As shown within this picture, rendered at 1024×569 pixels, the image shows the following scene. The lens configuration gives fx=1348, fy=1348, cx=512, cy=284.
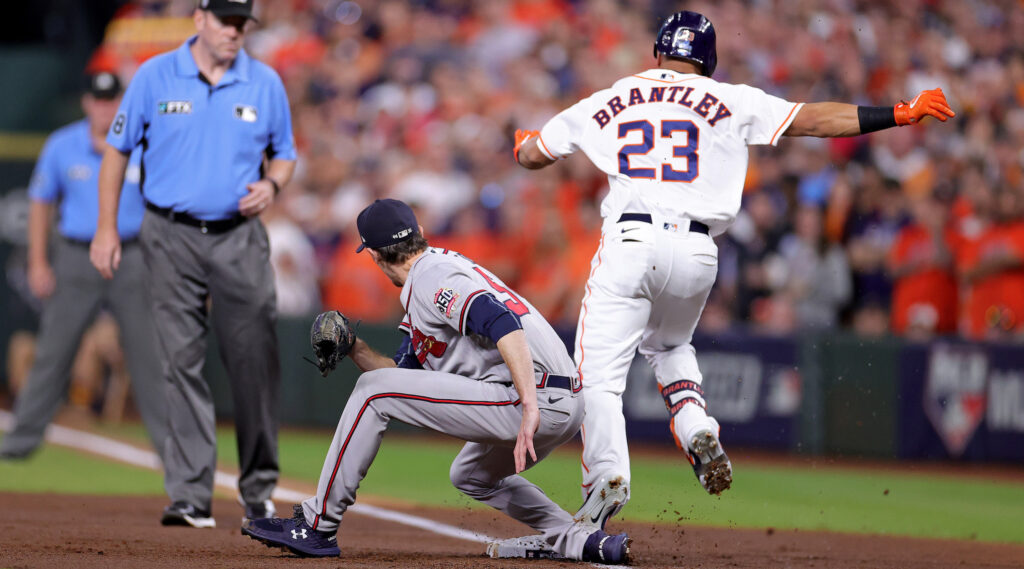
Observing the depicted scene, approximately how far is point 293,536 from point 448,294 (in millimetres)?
1172

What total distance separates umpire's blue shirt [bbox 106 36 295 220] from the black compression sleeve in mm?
3091

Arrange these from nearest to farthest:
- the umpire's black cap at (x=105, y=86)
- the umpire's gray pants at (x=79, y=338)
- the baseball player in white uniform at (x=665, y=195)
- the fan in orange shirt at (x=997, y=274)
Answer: the baseball player in white uniform at (x=665, y=195) → the umpire's black cap at (x=105, y=86) → the umpire's gray pants at (x=79, y=338) → the fan in orange shirt at (x=997, y=274)

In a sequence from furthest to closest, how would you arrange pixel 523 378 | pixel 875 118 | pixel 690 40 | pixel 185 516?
pixel 185 516, pixel 690 40, pixel 875 118, pixel 523 378

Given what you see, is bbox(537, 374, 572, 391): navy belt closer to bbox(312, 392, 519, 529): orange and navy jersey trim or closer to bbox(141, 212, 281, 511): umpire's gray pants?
bbox(312, 392, 519, 529): orange and navy jersey trim

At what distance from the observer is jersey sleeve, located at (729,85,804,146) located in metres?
5.99

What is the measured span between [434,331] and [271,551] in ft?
4.23

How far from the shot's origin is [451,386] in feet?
17.5

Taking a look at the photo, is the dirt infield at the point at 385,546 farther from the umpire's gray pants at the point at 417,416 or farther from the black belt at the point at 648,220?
the black belt at the point at 648,220

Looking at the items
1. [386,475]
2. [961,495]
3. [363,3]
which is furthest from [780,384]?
[363,3]

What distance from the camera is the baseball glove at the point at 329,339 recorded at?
5488 millimetres

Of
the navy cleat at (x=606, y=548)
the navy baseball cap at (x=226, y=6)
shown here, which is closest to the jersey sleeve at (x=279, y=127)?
the navy baseball cap at (x=226, y=6)

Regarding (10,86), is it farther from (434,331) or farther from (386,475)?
(434,331)

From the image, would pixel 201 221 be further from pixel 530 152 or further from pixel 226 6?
pixel 530 152

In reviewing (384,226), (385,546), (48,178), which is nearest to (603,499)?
(385,546)
